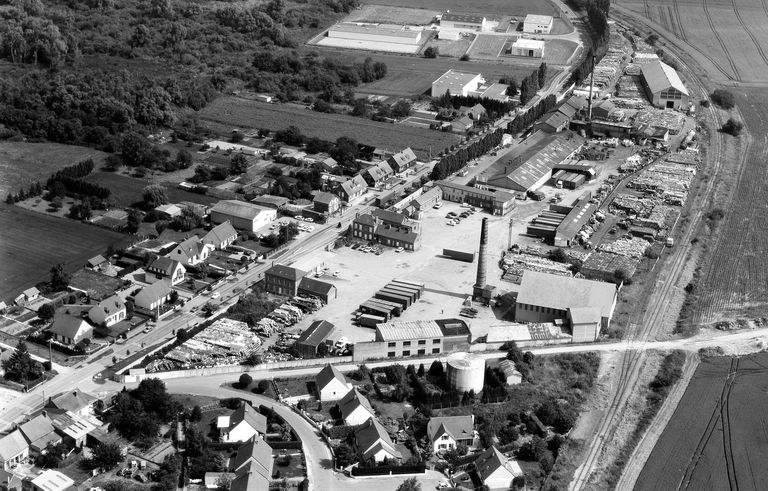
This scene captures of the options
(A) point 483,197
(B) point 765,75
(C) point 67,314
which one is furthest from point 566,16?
(C) point 67,314

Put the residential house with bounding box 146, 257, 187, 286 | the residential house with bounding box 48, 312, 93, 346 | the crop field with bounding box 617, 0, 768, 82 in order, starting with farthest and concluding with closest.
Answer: the crop field with bounding box 617, 0, 768, 82
the residential house with bounding box 146, 257, 187, 286
the residential house with bounding box 48, 312, 93, 346

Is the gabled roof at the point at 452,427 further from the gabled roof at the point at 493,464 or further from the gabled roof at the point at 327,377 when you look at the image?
the gabled roof at the point at 327,377

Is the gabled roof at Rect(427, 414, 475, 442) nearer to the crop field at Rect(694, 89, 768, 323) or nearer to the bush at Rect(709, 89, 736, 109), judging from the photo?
the crop field at Rect(694, 89, 768, 323)

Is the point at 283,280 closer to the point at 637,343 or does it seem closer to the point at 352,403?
the point at 352,403

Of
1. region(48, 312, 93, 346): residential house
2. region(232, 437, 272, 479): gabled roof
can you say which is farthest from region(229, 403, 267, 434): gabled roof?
region(48, 312, 93, 346): residential house

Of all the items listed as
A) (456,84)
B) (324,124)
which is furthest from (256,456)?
(456,84)

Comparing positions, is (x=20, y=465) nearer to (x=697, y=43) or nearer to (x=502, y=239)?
(x=502, y=239)
